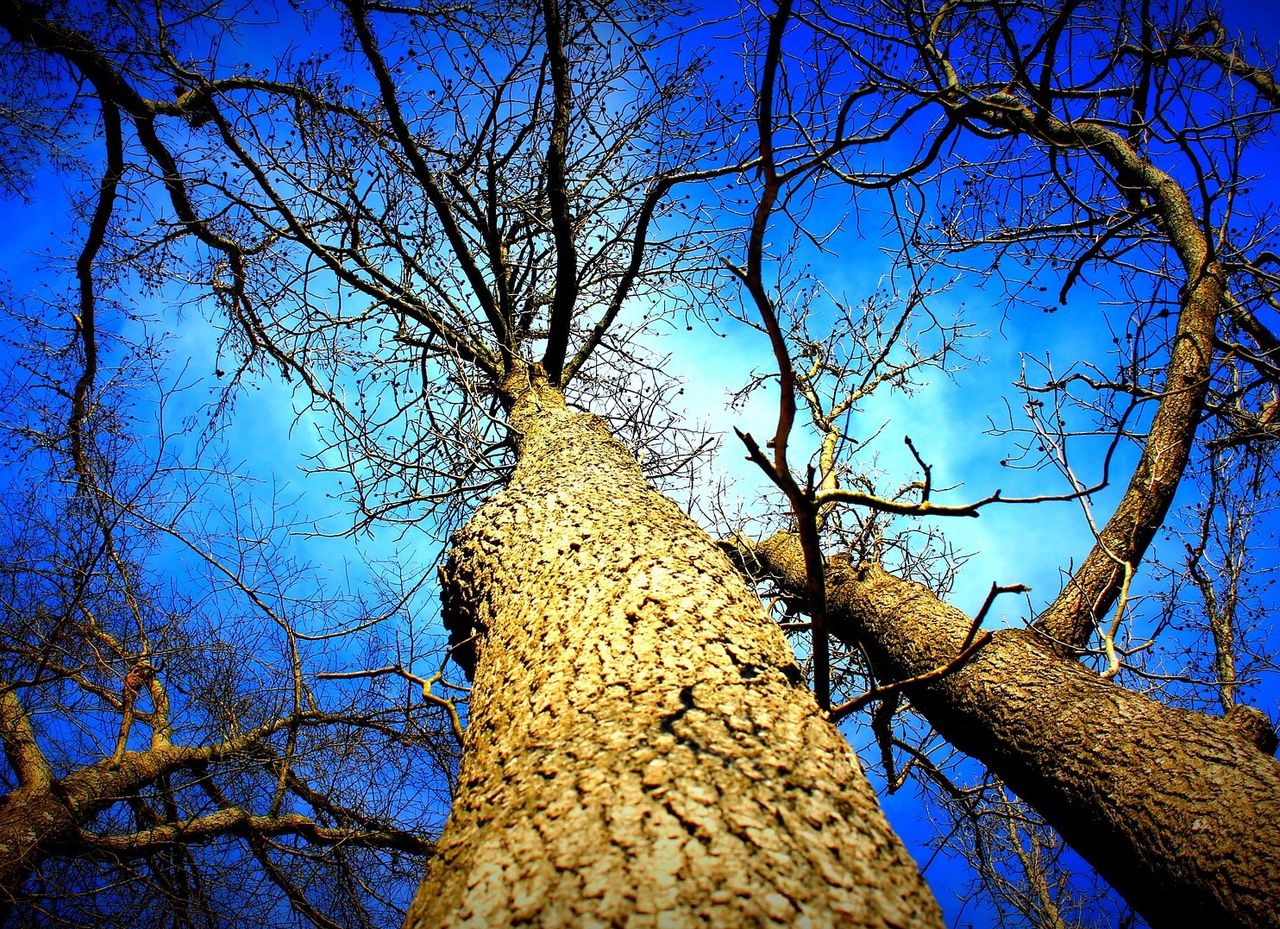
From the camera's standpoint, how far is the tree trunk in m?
0.66

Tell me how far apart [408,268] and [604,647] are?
339cm

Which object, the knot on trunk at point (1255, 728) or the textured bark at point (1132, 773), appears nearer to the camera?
the textured bark at point (1132, 773)

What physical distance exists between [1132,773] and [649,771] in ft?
5.14

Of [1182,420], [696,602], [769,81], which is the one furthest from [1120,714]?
[769,81]

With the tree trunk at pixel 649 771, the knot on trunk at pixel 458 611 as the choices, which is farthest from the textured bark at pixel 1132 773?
the knot on trunk at pixel 458 611

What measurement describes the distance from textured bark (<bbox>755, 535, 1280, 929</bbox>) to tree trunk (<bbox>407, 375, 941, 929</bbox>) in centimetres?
74

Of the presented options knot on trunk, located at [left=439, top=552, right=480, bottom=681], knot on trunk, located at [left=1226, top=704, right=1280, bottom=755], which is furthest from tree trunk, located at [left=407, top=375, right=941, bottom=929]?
knot on trunk, located at [left=1226, top=704, right=1280, bottom=755]

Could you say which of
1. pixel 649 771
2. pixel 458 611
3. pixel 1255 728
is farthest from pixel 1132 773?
pixel 458 611

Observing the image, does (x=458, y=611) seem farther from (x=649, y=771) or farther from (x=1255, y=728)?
(x=1255, y=728)

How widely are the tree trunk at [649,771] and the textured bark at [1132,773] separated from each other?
736mm

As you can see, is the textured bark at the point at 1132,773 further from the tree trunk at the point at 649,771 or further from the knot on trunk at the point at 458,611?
the knot on trunk at the point at 458,611

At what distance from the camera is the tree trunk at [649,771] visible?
2.17ft

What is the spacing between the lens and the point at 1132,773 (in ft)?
5.30

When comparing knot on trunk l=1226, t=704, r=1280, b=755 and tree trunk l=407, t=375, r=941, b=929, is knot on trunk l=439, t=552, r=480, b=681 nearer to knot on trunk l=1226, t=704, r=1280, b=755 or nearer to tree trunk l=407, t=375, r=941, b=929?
tree trunk l=407, t=375, r=941, b=929
